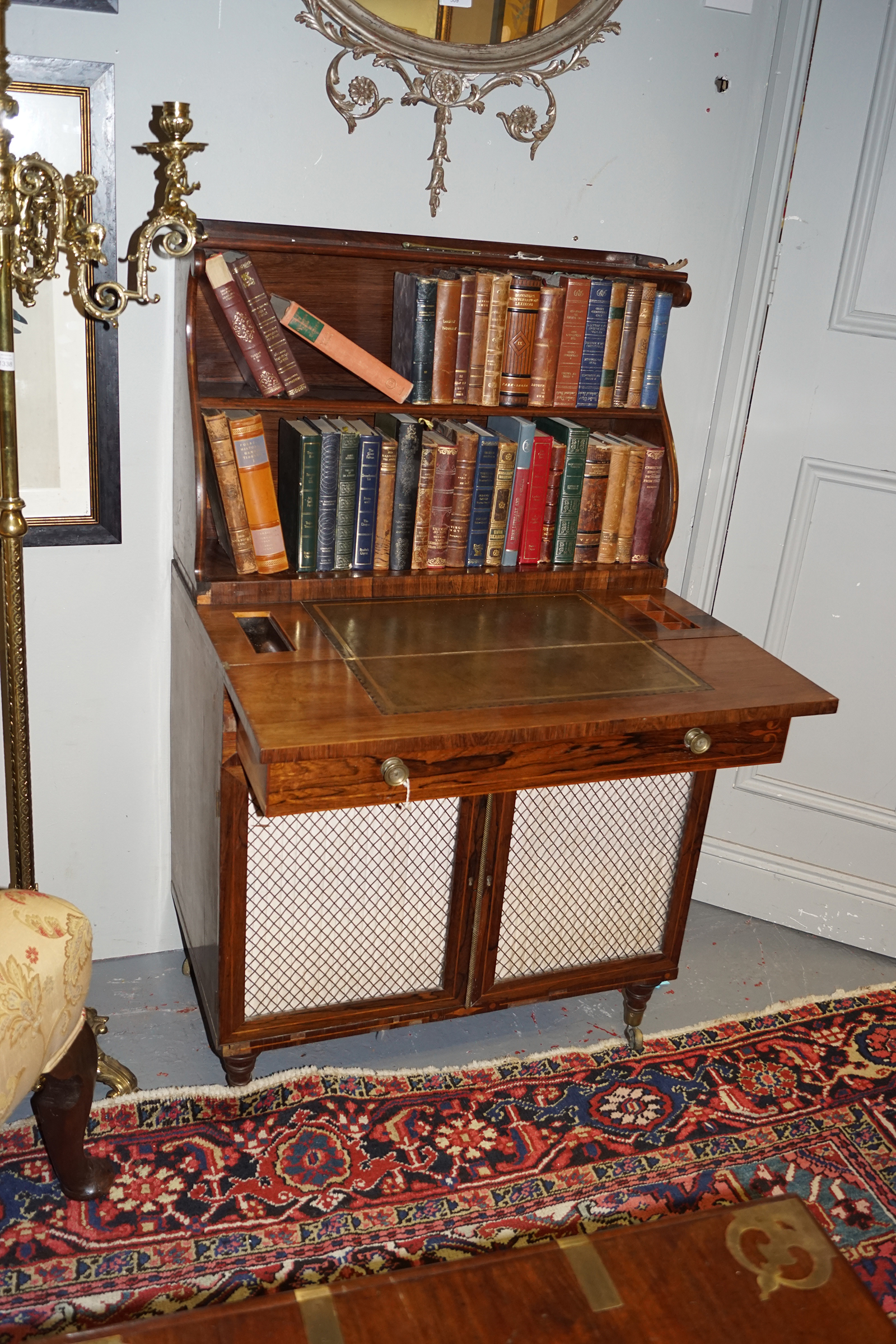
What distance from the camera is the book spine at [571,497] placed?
210 centimetres

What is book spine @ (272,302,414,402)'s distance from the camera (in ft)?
6.31

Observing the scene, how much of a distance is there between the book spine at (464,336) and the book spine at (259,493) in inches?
14.5

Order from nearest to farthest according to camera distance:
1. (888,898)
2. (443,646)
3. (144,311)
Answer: (443,646), (144,311), (888,898)

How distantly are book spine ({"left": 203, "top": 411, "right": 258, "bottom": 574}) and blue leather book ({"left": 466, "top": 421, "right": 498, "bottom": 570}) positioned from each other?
0.41m

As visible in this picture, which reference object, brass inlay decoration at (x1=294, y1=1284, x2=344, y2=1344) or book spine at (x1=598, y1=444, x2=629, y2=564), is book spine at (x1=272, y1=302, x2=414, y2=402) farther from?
brass inlay decoration at (x1=294, y1=1284, x2=344, y2=1344)

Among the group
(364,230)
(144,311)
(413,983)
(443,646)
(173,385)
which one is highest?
(364,230)

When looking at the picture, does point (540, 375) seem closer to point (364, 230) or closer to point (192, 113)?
point (364, 230)

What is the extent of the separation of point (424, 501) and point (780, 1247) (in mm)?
1300

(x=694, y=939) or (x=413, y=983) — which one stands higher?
(x=413, y=983)

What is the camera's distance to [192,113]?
1920 millimetres

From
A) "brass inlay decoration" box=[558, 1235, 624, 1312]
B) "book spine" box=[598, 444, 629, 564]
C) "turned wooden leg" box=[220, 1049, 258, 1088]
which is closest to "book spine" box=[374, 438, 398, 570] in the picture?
"book spine" box=[598, 444, 629, 564]

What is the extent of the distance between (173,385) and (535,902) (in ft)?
3.88

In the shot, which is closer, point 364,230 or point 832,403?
point 364,230

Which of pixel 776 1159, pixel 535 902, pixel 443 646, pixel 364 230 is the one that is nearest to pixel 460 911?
pixel 535 902
